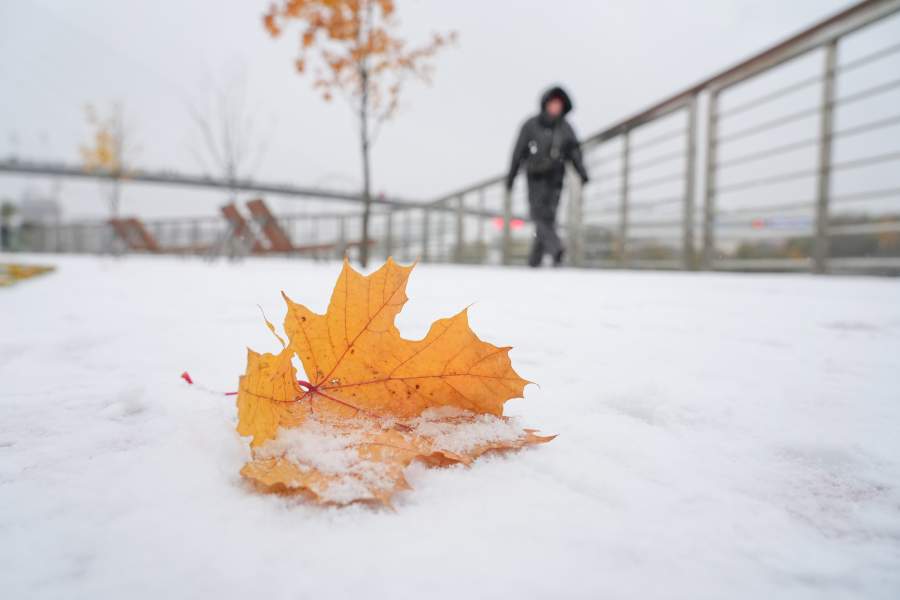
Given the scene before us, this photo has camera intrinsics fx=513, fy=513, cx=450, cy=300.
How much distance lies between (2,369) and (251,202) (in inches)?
308

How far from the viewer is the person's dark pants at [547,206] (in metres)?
5.29

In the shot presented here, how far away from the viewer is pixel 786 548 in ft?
1.34

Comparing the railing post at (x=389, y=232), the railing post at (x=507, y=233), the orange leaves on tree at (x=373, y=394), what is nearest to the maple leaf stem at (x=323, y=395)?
the orange leaves on tree at (x=373, y=394)

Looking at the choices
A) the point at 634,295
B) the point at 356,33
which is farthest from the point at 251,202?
the point at 634,295

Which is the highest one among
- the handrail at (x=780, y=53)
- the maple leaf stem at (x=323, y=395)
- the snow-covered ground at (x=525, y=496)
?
the handrail at (x=780, y=53)

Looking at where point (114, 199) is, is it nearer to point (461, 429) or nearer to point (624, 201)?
point (624, 201)

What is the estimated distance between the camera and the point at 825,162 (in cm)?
370

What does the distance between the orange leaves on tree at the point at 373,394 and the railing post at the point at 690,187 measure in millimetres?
4889

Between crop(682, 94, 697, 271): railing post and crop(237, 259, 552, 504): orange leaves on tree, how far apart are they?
16.0 feet

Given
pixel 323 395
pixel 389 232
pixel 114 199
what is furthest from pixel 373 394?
pixel 114 199

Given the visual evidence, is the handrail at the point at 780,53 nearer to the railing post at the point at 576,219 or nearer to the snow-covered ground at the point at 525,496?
the railing post at the point at 576,219

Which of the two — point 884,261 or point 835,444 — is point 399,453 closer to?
point 835,444

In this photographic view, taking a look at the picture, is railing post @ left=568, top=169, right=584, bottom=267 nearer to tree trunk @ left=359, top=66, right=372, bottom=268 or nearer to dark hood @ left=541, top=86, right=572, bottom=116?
dark hood @ left=541, top=86, right=572, bottom=116

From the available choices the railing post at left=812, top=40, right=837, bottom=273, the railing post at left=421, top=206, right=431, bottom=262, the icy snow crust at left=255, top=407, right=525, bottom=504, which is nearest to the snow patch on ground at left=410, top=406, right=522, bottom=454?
the icy snow crust at left=255, top=407, right=525, bottom=504
